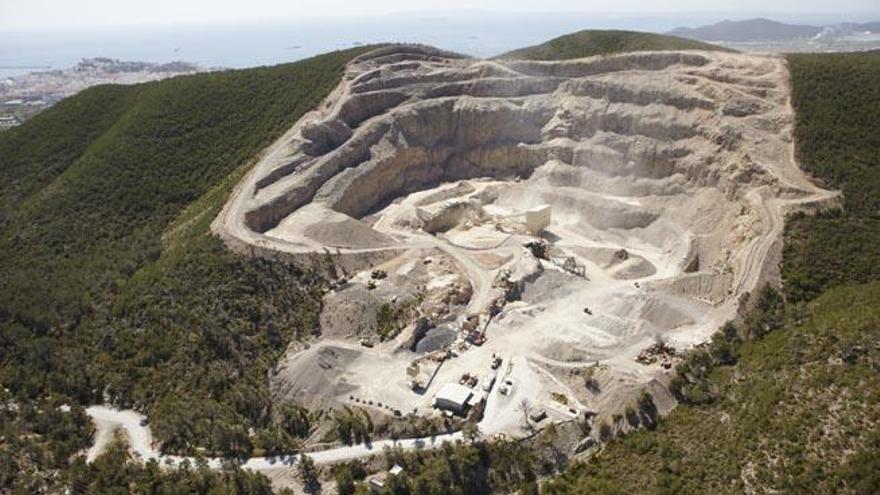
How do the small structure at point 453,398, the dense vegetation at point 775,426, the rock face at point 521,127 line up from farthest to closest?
the rock face at point 521,127 < the small structure at point 453,398 < the dense vegetation at point 775,426

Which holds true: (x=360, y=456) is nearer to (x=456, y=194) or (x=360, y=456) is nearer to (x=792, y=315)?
(x=792, y=315)

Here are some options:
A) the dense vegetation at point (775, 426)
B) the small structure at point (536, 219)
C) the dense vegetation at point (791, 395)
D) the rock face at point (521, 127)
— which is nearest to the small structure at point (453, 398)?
the dense vegetation at point (791, 395)

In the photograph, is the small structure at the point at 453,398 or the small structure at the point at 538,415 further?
the small structure at the point at 453,398

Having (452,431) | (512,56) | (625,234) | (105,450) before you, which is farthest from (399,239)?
(512,56)

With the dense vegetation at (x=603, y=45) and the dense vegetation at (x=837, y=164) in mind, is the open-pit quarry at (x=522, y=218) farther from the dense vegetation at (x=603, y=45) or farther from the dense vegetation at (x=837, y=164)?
the dense vegetation at (x=603, y=45)

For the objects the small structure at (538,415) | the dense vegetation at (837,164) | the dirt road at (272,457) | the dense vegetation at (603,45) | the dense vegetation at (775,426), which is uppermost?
the dense vegetation at (603,45)

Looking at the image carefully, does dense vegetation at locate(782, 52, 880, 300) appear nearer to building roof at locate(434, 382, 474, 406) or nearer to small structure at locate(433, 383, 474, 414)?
building roof at locate(434, 382, 474, 406)
